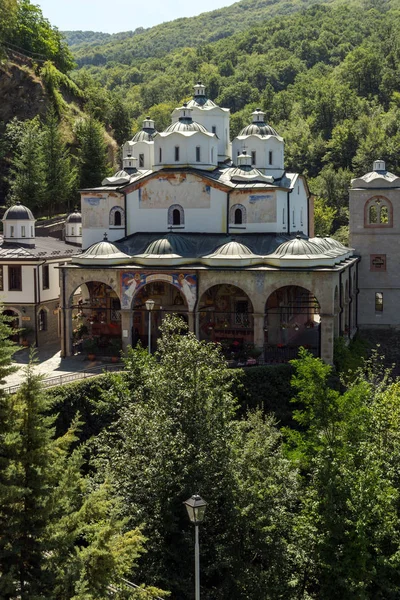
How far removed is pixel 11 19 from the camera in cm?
7188

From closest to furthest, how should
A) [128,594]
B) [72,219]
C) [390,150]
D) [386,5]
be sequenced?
[128,594] < [72,219] < [390,150] < [386,5]

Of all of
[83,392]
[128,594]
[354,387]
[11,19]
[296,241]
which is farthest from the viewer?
[11,19]

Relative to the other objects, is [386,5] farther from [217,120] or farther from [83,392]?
[83,392]

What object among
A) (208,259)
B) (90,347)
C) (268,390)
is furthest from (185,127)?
(268,390)

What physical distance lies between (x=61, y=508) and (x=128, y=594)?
222 centimetres

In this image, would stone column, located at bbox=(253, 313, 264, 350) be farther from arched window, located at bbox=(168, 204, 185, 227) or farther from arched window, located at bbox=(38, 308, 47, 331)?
arched window, located at bbox=(38, 308, 47, 331)

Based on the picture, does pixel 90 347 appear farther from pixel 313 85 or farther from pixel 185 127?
pixel 313 85

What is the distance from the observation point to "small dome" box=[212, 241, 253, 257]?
37531mm

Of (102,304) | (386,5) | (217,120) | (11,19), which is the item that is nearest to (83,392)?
(102,304)

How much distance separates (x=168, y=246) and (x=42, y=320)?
873 centimetres

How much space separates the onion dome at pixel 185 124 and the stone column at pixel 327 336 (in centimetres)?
1311

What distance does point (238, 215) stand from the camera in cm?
4112

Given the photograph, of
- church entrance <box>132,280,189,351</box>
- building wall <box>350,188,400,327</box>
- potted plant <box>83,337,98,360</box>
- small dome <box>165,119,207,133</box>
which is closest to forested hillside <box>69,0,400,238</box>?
building wall <box>350,188,400,327</box>

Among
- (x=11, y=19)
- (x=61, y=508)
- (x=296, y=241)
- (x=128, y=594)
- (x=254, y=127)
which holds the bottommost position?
(x=128, y=594)
